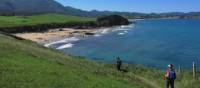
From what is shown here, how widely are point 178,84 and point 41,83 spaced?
1285 centimetres

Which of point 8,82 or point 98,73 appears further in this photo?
point 98,73

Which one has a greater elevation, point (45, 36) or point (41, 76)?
point (41, 76)

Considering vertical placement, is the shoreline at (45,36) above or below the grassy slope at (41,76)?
below

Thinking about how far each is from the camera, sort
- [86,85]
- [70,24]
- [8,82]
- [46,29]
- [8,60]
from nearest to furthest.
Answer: [8,82] < [86,85] < [8,60] < [46,29] < [70,24]

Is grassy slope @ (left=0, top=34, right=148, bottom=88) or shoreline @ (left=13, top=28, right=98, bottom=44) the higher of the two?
grassy slope @ (left=0, top=34, right=148, bottom=88)

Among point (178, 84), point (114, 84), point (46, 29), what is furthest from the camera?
point (46, 29)

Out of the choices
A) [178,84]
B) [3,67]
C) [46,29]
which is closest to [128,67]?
[178,84]

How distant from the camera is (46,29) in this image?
465 ft

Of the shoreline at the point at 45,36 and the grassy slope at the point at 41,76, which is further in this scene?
the shoreline at the point at 45,36

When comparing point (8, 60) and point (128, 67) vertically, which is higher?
point (8, 60)

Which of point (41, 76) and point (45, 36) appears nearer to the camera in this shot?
point (41, 76)

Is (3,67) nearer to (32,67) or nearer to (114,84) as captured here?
(32,67)

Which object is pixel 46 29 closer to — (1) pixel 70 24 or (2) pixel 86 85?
(1) pixel 70 24

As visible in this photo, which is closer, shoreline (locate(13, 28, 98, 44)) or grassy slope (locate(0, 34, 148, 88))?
grassy slope (locate(0, 34, 148, 88))
